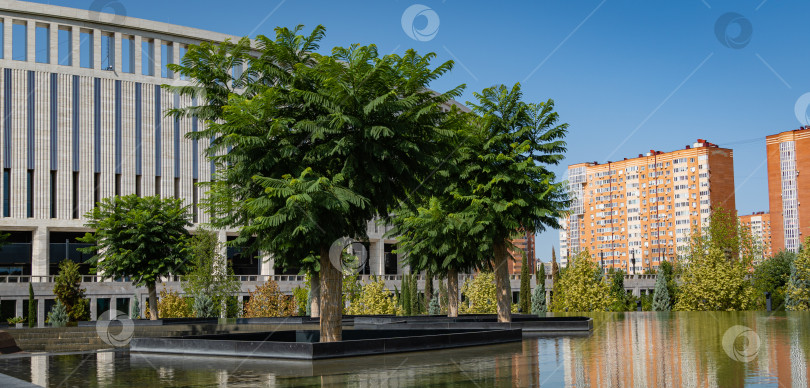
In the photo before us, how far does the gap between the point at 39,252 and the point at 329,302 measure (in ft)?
175

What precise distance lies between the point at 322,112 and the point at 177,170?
5528cm

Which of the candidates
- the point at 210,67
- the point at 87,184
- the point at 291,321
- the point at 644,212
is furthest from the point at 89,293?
the point at 644,212

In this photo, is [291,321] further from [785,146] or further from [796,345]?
[785,146]

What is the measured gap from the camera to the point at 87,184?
2499 inches

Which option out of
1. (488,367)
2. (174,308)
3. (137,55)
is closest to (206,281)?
(174,308)

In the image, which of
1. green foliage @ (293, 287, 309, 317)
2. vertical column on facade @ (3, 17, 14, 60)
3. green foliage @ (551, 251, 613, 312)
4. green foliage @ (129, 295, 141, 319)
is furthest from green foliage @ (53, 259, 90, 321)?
green foliage @ (551, 251, 613, 312)

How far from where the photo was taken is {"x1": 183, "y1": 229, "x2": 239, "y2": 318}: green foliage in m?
46.5

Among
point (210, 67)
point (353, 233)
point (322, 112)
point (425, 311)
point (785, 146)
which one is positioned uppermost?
point (785, 146)

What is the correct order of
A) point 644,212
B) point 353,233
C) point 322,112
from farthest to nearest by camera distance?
point 644,212 → point 353,233 → point 322,112

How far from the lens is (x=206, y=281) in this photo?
47.2 meters

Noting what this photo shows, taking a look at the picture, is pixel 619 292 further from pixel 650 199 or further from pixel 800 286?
pixel 650 199

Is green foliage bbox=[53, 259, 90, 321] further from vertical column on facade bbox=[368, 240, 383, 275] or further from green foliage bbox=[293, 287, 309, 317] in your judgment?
vertical column on facade bbox=[368, 240, 383, 275]

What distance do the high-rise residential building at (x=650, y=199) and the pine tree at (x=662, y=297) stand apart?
233 ft

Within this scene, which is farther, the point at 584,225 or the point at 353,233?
the point at 584,225
